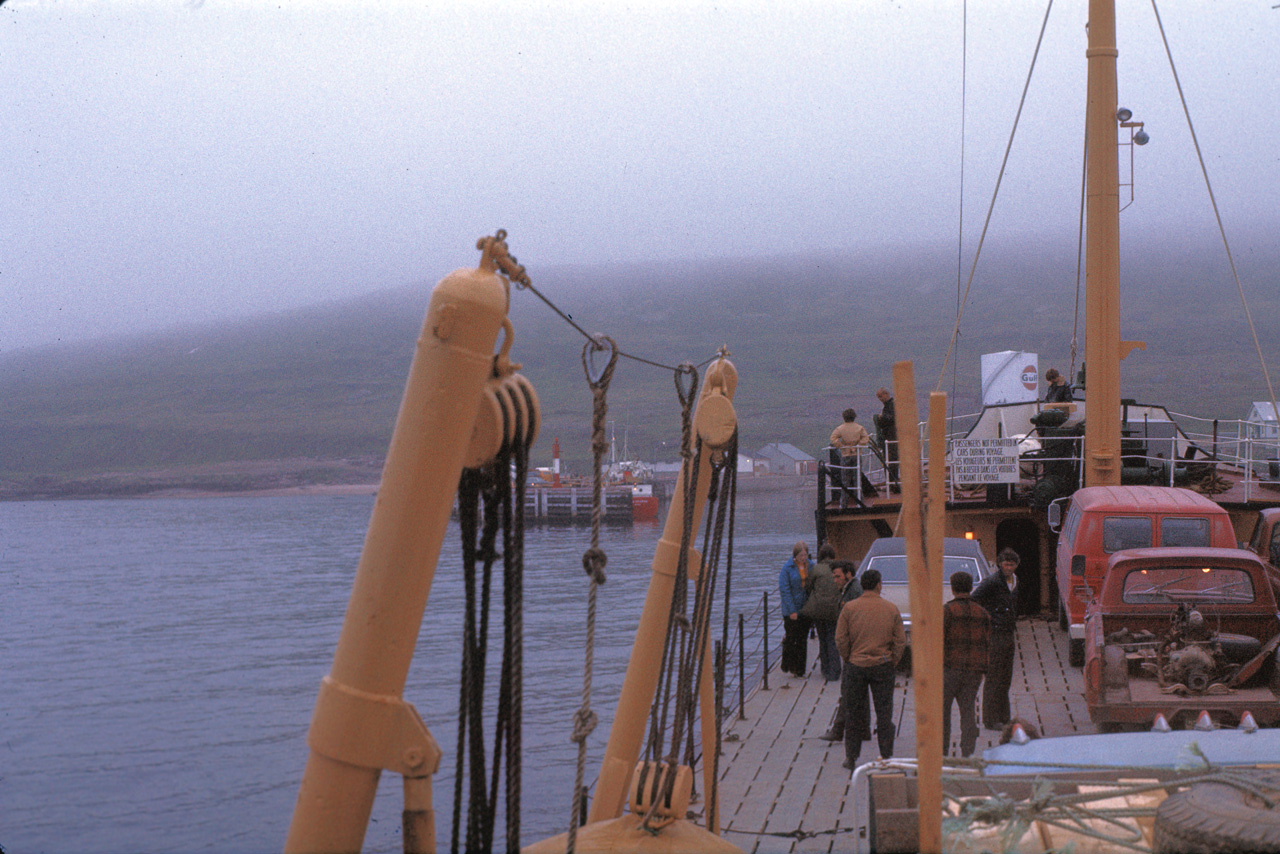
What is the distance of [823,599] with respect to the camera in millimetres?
12180

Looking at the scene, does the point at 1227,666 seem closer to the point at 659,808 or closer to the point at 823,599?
the point at 823,599

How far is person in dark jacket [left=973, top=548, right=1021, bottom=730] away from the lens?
395 inches

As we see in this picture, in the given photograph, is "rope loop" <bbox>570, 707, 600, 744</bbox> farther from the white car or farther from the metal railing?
the metal railing

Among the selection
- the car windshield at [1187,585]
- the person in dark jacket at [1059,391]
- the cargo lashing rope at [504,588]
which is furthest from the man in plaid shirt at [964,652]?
the person in dark jacket at [1059,391]

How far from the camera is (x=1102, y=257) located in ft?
58.5

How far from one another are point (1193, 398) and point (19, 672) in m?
194

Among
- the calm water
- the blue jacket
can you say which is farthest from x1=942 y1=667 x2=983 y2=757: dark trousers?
the calm water

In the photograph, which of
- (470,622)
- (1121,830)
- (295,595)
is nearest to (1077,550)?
(1121,830)

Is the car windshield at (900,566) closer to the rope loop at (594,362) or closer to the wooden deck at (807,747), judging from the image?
the wooden deck at (807,747)

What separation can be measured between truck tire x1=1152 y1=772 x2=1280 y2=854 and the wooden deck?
165 inches

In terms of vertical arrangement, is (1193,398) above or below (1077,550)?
above

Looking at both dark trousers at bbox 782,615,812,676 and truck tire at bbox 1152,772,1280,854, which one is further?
dark trousers at bbox 782,615,812,676

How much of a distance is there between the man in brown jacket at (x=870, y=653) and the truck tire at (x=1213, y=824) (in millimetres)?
5023

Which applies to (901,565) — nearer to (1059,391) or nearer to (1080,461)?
(1080,461)
